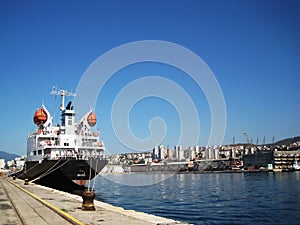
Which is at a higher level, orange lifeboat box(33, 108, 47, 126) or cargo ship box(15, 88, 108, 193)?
orange lifeboat box(33, 108, 47, 126)

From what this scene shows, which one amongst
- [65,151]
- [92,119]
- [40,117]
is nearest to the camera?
[65,151]

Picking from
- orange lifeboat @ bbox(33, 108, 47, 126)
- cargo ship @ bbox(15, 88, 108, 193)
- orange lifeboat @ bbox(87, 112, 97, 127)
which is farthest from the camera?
orange lifeboat @ bbox(87, 112, 97, 127)

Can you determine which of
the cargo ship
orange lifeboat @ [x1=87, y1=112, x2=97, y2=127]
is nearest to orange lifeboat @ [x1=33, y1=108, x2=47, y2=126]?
the cargo ship

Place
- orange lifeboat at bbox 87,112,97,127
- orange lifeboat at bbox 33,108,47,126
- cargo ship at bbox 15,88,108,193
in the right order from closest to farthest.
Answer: cargo ship at bbox 15,88,108,193 < orange lifeboat at bbox 33,108,47,126 < orange lifeboat at bbox 87,112,97,127

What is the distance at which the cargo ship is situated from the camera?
40.8 m

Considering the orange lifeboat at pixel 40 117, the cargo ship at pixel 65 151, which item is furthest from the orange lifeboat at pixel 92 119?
the orange lifeboat at pixel 40 117

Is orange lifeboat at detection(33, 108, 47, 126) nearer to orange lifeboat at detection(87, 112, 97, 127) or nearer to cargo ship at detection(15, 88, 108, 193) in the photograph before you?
cargo ship at detection(15, 88, 108, 193)

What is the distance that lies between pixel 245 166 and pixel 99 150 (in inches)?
6346

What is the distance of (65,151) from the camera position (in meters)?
46.5

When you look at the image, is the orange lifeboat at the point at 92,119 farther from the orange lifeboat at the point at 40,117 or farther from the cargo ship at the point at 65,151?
the orange lifeboat at the point at 40,117

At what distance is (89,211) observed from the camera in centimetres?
1466

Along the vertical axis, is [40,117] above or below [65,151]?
above

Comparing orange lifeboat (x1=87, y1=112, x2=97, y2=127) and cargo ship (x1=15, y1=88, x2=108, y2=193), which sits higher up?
orange lifeboat (x1=87, y1=112, x2=97, y2=127)

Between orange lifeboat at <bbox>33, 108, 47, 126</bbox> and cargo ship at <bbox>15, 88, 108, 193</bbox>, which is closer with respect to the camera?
cargo ship at <bbox>15, 88, 108, 193</bbox>
